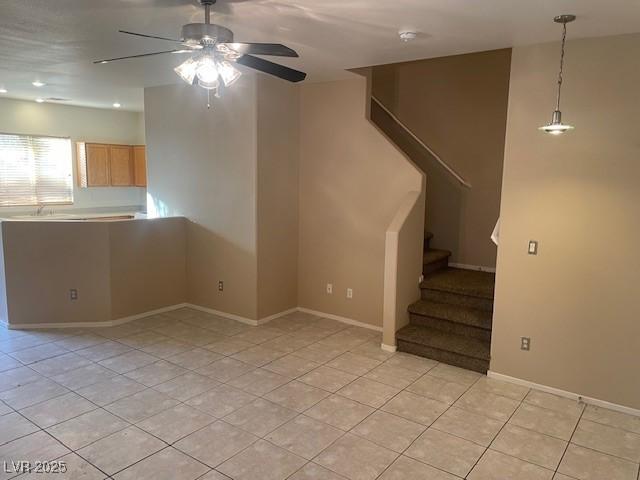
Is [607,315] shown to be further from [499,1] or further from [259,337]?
[259,337]

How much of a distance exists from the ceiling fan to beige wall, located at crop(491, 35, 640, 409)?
1.98 meters

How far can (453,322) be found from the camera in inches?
173

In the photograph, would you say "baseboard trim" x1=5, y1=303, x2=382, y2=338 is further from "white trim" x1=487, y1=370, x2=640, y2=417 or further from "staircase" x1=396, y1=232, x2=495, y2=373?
"white trim" x1=487, y1=370, x2=640, y2=417

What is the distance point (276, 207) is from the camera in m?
5.17

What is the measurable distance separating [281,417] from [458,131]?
4077 mm

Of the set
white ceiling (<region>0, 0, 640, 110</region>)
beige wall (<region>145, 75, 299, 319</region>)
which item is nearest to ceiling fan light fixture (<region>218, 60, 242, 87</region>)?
white ceiling (<region>0, 0, 640, 110</region>)

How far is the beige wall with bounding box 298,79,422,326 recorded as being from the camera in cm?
484

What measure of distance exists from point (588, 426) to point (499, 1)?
114 inches

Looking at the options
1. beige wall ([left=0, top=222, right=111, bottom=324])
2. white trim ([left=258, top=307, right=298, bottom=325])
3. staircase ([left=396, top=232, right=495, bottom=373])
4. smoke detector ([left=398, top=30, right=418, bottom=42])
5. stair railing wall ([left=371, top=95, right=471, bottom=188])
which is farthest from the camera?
stair railing wall ([left=371, top=95, right=471, bottom=188])

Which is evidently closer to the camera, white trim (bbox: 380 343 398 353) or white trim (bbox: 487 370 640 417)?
white trim (bbox: 487 370 640 417)

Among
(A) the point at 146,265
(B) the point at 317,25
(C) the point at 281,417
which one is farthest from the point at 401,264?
(A) the point at 146,265

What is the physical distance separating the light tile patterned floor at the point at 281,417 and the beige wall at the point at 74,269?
44cm

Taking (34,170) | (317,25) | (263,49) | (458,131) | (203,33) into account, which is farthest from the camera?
(34,170)

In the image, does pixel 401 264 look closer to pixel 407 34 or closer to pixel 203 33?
pixel 407 34
